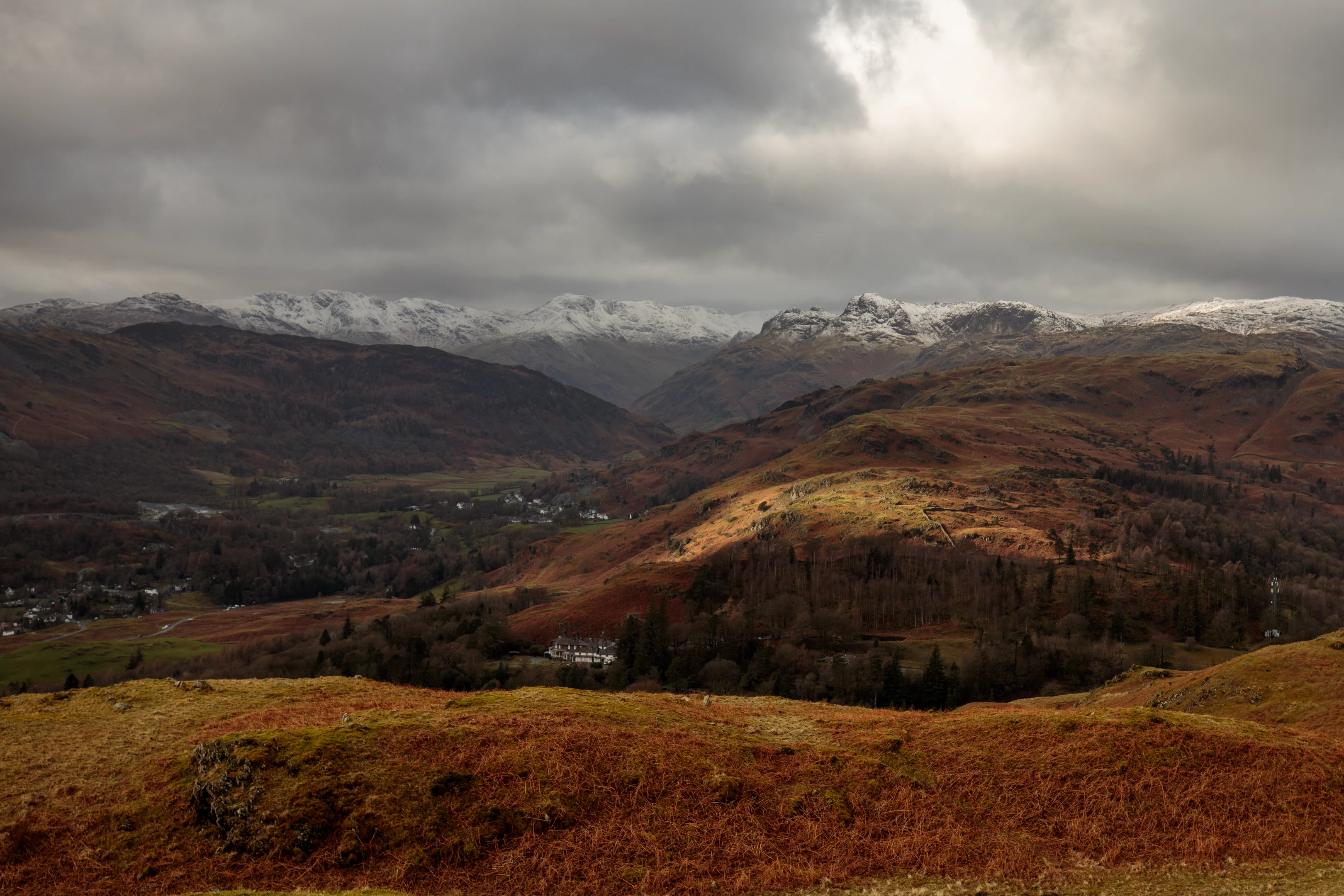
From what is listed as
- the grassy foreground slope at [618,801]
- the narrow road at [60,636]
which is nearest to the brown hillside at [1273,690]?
the grassy foreground slope at [618,801]

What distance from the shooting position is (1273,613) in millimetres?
115125

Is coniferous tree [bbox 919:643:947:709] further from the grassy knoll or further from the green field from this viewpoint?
the green field

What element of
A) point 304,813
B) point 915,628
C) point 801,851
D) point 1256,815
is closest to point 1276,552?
point 915,628

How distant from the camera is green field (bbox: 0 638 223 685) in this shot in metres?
153

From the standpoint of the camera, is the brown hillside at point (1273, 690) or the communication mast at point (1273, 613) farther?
the communication mast at point (1273, 613)

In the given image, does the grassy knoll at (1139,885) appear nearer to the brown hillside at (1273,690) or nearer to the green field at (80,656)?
the brown hillside at (1273,690)

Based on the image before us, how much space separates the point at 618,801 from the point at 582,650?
371 feet

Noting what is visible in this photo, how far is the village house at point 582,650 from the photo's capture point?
12494 cm

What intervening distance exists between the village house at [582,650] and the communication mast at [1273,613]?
104676 mm

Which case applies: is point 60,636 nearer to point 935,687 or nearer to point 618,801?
point 935,687

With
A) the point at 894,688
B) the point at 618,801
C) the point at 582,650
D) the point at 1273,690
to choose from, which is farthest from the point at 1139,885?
the point at 582,650

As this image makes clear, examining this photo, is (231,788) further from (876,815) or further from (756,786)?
(876,815)

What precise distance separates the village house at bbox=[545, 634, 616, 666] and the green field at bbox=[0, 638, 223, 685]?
292 ft

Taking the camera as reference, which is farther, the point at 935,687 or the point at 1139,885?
the point at 935,687
